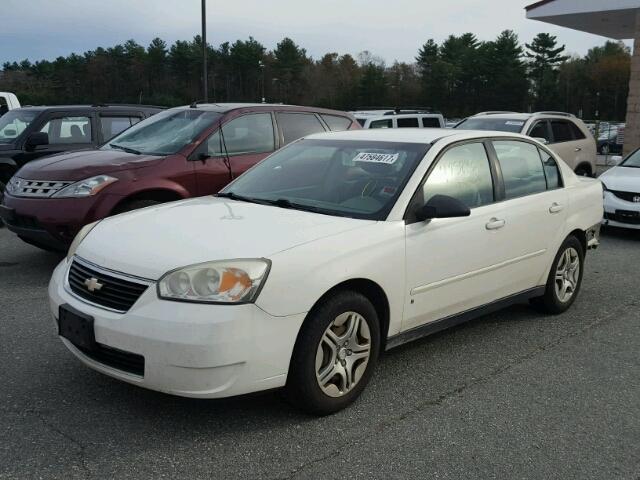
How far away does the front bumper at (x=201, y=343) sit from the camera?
2.95 m

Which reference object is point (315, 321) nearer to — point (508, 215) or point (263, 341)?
point (263, 341)

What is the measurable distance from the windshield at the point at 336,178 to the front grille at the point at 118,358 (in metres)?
1.43

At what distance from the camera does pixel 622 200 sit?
9.21 metres

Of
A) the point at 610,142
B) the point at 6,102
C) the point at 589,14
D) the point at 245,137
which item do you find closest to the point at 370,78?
the point at 610,142

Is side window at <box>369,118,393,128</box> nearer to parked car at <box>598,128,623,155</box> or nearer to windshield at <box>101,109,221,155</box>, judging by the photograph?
windshield at <box>101,109,221,155</box>

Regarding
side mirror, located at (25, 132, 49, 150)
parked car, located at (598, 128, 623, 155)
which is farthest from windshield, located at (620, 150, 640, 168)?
parked car, located at (598, 128, 623, 155)

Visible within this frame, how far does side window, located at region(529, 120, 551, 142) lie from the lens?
38.7ft

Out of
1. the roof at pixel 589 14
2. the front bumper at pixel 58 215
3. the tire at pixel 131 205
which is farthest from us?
the roof at pixel 589 14

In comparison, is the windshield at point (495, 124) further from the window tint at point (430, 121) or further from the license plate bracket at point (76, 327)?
the license plate bracket at point (76, 327)

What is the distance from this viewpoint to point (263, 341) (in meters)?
3.05

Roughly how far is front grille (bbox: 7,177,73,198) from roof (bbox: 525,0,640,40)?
1732cm

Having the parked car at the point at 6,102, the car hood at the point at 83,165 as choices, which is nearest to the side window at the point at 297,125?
the car hood at the point at 83,165

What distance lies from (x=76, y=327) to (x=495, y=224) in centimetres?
277

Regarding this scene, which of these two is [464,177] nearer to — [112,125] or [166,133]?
[166,133]
